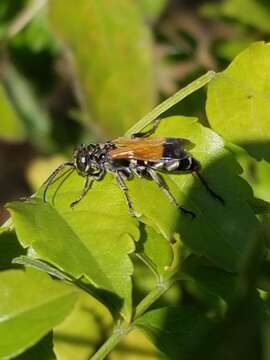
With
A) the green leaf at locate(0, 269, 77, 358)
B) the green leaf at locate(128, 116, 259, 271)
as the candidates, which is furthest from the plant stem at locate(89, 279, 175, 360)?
the green leaf at locate(0, 269, 77, 358)

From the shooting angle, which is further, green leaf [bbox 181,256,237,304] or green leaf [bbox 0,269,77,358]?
green leaf [bbox 181,256,237,304]

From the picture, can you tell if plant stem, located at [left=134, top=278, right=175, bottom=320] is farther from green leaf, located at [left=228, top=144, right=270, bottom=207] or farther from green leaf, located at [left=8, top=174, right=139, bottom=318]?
green leaf, located at [left=228, top=144, right=270, bottom=207]

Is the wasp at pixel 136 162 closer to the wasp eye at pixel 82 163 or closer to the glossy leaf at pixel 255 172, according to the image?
the wasp eye at pixel 82 163

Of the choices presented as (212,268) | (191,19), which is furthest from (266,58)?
(191,19)

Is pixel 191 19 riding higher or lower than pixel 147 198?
lower

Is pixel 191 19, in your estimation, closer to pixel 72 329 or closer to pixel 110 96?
pixel 110 96

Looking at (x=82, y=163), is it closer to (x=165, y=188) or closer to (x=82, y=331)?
(x=165, y=188)
